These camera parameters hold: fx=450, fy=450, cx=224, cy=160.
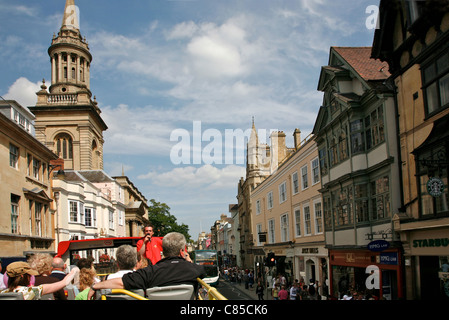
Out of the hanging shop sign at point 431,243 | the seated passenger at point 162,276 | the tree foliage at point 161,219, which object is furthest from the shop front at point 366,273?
the tree foliage at point 161,219

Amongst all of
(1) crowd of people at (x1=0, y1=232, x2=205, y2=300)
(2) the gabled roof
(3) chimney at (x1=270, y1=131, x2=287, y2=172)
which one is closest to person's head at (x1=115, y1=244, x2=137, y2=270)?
(1) crowd of people at (x1=0, y1=232, x2=205, y2=300)

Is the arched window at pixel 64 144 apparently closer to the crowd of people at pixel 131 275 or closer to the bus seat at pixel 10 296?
the crowd of people at pixel 131 275

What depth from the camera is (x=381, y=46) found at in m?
17.3

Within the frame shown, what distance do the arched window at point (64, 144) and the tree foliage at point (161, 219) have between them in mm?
32467

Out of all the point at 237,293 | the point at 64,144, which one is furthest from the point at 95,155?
the point at 237,293

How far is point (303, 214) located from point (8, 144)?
61.3 ft

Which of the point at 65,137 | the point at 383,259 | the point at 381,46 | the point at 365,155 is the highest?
the point at 65,137

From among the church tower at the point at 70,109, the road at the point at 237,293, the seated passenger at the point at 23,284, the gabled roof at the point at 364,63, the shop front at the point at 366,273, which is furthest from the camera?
the church tower at the point at 70,109

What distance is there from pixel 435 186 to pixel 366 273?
519 cm

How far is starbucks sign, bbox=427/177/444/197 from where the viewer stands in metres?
13.2

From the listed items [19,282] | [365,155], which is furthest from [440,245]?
[19,282]

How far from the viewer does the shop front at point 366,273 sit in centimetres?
1623

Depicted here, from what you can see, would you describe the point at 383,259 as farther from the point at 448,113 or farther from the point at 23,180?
the point at 23,180

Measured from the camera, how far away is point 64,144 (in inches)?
2584
